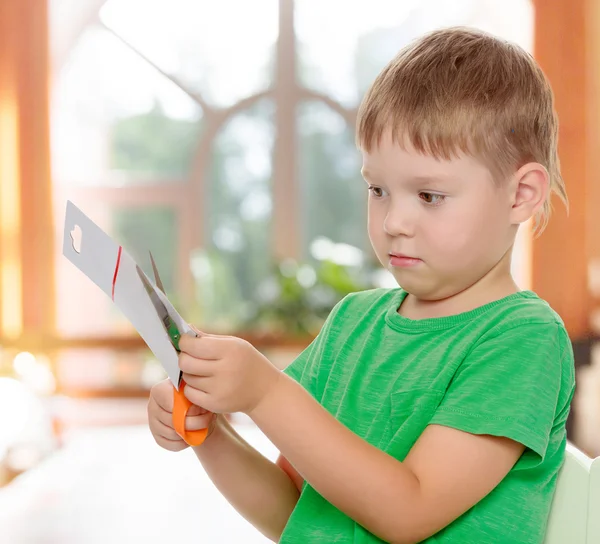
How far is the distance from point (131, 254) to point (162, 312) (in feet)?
10.1

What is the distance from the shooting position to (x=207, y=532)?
180 centimetres

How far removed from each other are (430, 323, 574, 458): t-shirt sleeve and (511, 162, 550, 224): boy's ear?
0.34ft

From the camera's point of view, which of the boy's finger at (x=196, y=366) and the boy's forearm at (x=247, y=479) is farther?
the boy's forearm at (x=247, y=479)

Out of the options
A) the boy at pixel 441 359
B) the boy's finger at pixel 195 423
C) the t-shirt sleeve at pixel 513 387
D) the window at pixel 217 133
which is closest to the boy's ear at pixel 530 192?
the boy at pixel 441 359

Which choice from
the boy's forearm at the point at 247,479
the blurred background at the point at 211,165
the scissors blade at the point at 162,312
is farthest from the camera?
the blurred background at the point at 211,165

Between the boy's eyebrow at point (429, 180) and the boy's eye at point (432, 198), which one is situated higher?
the boy's eyebrow at point (429, 180)

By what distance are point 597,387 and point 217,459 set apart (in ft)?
7.68

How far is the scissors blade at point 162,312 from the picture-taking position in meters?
0.60

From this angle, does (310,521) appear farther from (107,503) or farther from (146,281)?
(107,503)

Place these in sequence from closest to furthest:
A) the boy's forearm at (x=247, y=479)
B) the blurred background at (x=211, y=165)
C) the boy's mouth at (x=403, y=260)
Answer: the boy's mouth at (x=403, y=260) → the boy's forearm at (x=247, y=479) → the blurred background at (x=211, y=165)

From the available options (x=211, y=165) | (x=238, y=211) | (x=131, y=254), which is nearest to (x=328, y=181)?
(x=238, y=211)

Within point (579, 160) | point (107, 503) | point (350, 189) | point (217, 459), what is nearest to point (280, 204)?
point (350, 189)

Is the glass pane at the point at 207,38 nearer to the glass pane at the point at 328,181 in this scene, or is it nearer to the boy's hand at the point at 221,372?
the glass pane at the point at 328,181

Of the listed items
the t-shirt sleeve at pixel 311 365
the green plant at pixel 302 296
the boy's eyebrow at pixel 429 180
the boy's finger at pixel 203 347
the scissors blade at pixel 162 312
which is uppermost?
the boy's eyebrow at pixel 429 180
